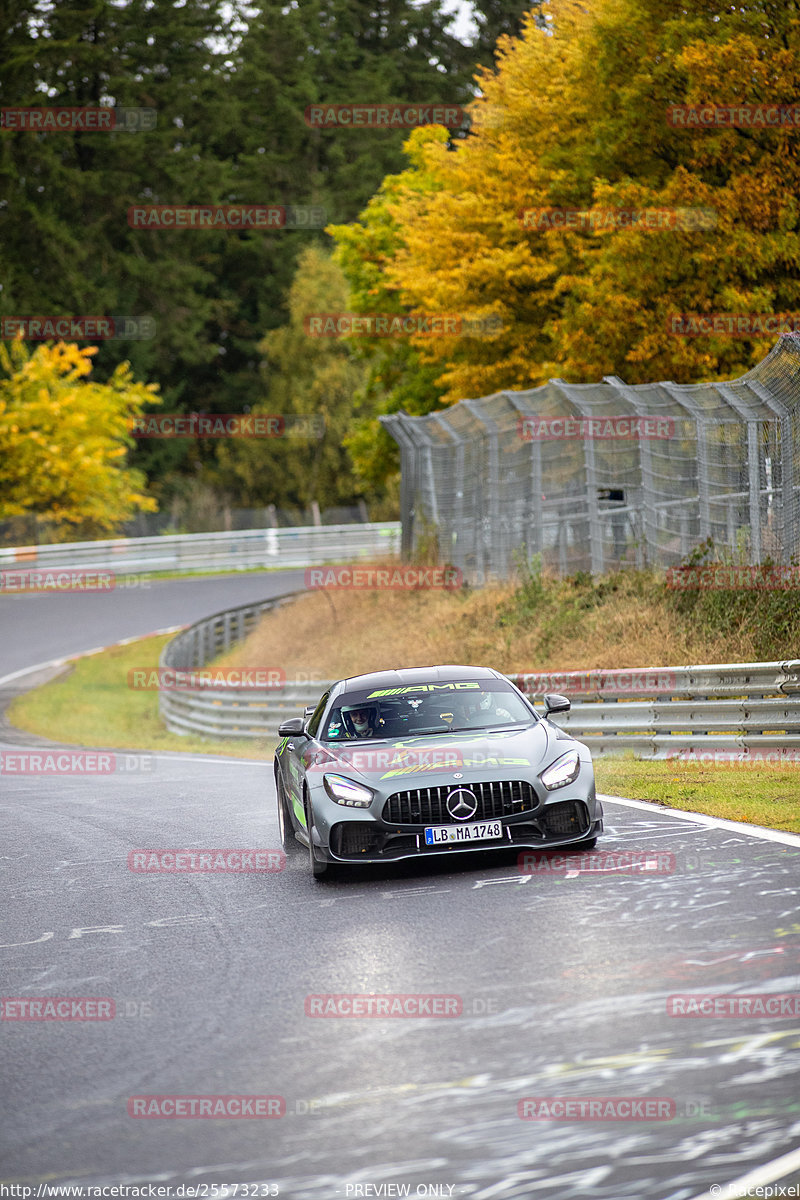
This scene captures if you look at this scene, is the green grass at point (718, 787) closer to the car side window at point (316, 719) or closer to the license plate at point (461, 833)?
the license plate at point (461, 833)

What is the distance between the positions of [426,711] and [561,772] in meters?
1.47

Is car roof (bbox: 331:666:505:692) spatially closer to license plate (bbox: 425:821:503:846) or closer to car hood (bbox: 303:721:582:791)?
car hood (bbox: 303:721:582:791)

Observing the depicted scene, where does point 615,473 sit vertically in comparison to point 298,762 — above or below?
above

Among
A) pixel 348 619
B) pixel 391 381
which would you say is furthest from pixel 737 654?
pixel 391 381

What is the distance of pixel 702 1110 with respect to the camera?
4996 millimetres

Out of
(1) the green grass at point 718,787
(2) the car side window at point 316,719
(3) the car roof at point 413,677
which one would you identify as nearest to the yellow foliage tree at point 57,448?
(1) the green grass at point 718,787

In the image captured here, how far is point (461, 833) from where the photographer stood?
938cm

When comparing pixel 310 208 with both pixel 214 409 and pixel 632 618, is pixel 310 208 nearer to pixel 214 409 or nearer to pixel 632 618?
pixel 214 409

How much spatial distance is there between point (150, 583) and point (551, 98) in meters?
20.2

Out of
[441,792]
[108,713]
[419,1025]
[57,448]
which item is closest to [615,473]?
[108,713]

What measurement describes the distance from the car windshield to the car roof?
73mm

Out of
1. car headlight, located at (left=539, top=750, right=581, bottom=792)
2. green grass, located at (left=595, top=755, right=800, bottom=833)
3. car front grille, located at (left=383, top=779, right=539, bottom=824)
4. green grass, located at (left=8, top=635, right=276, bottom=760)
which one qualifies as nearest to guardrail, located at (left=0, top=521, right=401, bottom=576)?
green grass, located at (left=8, top=635, right=276, bottom=760)

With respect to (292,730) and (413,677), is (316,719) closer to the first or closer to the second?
(292,730)

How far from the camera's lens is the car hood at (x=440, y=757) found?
954cm
